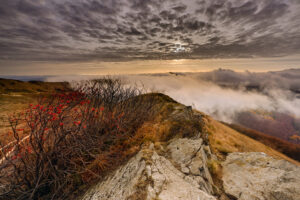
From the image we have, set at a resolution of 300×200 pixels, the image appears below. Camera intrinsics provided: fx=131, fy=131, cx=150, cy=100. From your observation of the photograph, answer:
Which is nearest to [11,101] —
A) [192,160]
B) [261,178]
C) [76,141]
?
[76,141]

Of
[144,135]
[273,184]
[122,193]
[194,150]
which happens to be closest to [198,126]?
[194,150]

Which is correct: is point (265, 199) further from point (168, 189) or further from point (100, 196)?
point (100, 196)

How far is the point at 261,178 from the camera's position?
19.7 feet

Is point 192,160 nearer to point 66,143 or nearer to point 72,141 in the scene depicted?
point 72,141

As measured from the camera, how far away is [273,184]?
5.61 m

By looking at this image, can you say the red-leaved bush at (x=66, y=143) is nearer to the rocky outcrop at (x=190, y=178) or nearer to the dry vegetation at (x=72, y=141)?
the dry vegetation at (x=72, y=141)

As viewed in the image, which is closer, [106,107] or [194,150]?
[194,150]

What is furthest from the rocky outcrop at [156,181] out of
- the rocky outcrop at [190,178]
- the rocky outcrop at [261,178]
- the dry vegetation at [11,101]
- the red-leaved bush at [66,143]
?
the dry vegetation at [11,101]

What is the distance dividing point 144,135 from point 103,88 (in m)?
5.47

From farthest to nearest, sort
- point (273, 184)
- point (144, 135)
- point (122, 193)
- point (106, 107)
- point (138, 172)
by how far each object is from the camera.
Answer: point (106, 107)
point (144, 135)
point (273, 184)
point (138, 172)
point (122, 193)

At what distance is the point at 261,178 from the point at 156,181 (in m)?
5.31

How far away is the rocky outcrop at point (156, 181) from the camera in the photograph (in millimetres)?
3943

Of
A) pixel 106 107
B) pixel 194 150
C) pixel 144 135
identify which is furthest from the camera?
pixel 106 107

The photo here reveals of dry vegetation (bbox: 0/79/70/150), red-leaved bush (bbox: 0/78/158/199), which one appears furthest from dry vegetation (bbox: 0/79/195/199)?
dry vegetation (bbox: 0/79/70/150)
